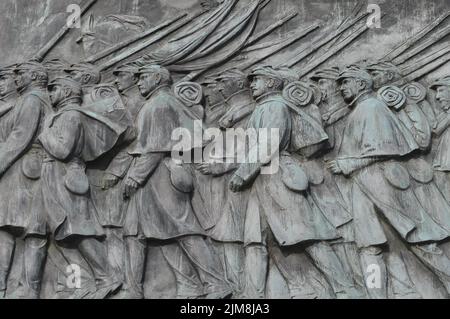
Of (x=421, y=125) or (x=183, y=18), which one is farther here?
(x=183, y=18)

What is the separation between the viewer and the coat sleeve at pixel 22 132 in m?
11.4

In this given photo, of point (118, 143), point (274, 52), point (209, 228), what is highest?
point (274, 52)

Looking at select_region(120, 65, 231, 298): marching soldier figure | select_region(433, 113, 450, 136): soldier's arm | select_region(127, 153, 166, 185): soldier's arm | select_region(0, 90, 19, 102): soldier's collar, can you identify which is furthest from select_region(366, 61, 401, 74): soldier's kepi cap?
select_region(0, 90, 19, 102): soldier's collar

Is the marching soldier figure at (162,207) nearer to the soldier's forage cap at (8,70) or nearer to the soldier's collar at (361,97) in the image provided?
the soldier's forage cap at (8,70)

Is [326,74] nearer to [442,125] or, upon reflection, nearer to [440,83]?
[440,83]

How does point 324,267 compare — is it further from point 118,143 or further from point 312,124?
point 118,143

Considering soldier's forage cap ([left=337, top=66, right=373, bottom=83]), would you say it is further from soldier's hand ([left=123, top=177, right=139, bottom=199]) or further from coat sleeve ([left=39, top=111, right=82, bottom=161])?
coat sleeve ([left=39, top=111, right=82, bottom=161])

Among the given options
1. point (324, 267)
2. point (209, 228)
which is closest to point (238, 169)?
point (209, 228)

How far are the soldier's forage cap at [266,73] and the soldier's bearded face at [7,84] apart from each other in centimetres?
267

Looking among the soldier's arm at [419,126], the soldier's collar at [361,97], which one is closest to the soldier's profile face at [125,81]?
the soldier's collar at [361,97]

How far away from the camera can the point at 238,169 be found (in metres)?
11.3

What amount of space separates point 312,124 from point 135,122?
6.37 feet

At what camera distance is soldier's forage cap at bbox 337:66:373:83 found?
459 inches

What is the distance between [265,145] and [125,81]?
70.5 inches
